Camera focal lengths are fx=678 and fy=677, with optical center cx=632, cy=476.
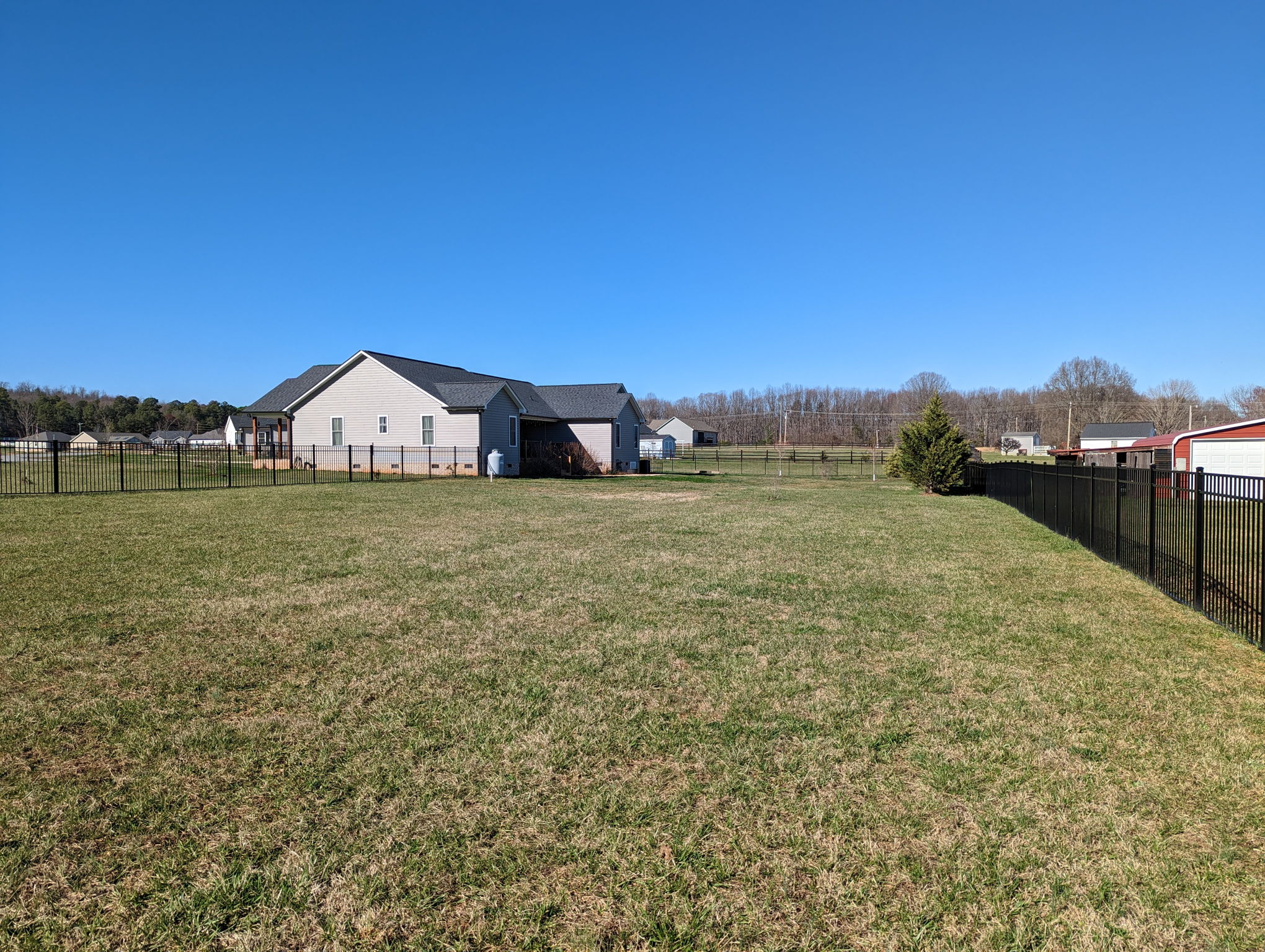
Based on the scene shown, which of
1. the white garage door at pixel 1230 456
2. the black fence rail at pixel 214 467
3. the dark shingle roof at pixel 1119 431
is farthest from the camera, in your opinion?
the dark shingle roof at pixel 1119 431

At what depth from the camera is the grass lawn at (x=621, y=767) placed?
7.95 feet

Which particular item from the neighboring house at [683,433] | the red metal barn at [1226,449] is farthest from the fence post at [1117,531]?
the neighboring house at [683,433]

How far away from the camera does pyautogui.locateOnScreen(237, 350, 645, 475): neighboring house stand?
2967 centimetres

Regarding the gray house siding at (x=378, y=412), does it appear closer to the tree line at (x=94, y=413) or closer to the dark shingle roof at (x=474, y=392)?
the dark shingle roof at (x=474, y=392)

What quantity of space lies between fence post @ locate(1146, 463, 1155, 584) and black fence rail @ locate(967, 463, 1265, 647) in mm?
13

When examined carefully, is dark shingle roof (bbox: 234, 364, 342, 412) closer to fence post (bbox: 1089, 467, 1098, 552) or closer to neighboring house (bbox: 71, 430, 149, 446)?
fence post (bbox: 1089, 467, 1098, 552)

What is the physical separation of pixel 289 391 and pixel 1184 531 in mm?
37666

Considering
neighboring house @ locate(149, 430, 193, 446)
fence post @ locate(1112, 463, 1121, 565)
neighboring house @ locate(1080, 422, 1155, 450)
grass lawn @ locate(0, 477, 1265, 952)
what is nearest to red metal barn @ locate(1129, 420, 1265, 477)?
fence post @ locate(1112, 463, 1121, 565)

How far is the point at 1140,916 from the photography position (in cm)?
240

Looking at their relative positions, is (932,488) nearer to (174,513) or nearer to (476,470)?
(476,470)

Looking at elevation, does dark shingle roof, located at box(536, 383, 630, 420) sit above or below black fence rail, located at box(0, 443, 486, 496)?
above

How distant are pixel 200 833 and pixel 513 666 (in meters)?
2.38

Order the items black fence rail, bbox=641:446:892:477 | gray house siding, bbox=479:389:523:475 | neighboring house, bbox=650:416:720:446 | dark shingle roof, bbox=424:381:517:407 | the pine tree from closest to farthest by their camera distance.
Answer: the pine tree → dark shingle roof, bbox=424:381:517:407 → gray house siding, bbox=479:389:523:475 → black fence rail, bbox=641:446:892:477 → neighboring house, bbox=650:416:720:446

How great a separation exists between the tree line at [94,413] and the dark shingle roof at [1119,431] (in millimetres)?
117402
